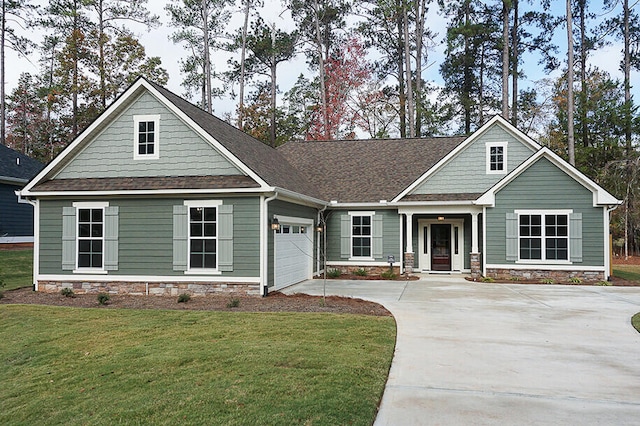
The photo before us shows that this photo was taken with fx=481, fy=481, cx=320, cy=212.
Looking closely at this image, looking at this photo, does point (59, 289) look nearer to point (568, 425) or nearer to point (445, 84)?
point (568, 425)

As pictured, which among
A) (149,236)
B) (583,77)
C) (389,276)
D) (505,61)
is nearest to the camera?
(149,236)

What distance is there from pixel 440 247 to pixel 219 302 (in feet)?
33.0

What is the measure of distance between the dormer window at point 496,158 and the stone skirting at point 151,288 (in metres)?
9.72

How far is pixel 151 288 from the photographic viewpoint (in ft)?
40.4

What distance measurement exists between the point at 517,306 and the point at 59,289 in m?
11.4

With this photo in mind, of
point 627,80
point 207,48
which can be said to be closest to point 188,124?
point 207,48

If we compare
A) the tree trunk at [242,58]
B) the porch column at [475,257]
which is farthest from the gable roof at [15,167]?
the porch column at [475,257]

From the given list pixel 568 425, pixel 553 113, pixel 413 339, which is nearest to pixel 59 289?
pixel 413 339

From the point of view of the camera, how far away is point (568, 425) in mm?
4246

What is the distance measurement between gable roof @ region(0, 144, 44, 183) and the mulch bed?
11.1 meters

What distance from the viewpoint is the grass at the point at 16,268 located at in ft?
47.3

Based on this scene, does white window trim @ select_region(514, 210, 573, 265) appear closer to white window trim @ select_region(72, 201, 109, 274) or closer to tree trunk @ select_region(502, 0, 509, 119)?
tree trunk @ select_region(502, 0, 509, 119)

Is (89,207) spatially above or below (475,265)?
above

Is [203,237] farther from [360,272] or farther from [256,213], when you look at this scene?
[360,272]
